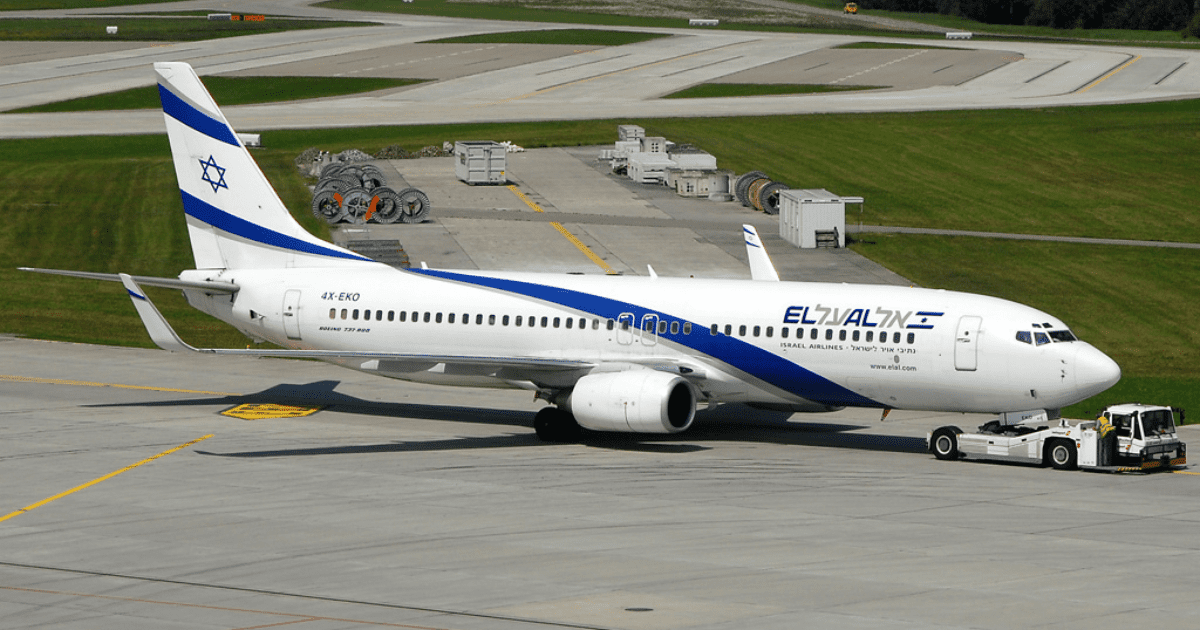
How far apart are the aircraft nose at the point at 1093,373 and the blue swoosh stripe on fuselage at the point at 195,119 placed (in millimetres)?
26215

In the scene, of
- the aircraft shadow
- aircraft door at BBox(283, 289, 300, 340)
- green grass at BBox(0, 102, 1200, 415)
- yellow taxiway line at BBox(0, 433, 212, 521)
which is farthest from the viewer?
green grass at BBox(0, 102, 1200, 415)

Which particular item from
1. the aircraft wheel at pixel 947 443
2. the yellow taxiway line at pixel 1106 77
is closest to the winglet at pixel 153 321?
the aircraft wheel at pixel 947 443

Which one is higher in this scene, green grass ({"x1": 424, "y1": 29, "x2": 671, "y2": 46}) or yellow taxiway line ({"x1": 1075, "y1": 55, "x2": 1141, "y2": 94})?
green grass ({"x1": 424, "y1": 29, "x2": 671, "y2": 46})

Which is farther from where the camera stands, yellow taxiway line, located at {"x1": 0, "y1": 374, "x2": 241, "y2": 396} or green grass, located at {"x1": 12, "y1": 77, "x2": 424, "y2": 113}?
green grass, located at {"x1": 12, "y1": 77, "x2": 424, "y2": 113}

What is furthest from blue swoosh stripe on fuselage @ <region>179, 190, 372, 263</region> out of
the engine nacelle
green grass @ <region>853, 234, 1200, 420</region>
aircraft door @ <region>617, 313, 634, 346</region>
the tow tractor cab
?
green grass @ <region>853, 234, 1200, 420</region>

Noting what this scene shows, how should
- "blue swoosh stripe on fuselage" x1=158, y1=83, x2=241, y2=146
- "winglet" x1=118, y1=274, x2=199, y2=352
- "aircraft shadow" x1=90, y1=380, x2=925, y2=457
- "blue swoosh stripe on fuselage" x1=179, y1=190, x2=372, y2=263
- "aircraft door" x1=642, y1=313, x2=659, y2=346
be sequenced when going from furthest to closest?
"blue swoosh stripe on fuselage" x1=158, y1=83, x2=241, y2=146, "blue swoosh stripe on fuselage" x1=179, y1=190, x2=372, y2=263, "aircraft door" x1=642, y1=313, x2=659, y2=346, "aircraft shadow" x1=90, y1=380, x2=925, y2=457, "winglet" x1=118, y1=274, x2=199, y2=352

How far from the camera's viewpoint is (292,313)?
148 feet

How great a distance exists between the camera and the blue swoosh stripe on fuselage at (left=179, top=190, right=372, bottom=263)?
150ft

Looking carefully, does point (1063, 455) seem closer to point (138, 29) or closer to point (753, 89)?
point (753, 89)

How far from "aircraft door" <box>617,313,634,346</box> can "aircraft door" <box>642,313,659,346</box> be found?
0.35 m

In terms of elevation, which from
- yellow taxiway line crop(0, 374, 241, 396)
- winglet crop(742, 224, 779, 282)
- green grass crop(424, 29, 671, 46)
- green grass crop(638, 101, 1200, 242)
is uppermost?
green grass crop(424, 29, 671, 46)

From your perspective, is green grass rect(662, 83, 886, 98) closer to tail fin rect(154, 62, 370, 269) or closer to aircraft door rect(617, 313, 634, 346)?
tail fin rect(154, 62, 370, 269)

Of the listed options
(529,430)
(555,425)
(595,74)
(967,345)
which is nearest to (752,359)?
(967,345)

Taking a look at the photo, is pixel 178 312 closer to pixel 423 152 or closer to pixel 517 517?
pixel 517 517
